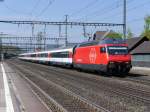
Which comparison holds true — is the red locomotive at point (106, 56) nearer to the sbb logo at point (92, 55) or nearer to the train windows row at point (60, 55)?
the sbb logo at point (92, 55)

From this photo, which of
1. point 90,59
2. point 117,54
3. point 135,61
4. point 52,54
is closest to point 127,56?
point 117,54

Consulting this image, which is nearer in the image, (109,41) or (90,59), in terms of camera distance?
(109,41)

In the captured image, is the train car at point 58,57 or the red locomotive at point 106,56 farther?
the train car at point 58,57

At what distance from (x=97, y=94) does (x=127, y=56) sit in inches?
614

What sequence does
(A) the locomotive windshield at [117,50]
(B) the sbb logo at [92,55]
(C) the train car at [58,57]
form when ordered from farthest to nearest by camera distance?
1. (C) the train car at [58,57]
2. (B) the sbb logo at [92,55]
3. (A) the locomotive windshield at [117,50]

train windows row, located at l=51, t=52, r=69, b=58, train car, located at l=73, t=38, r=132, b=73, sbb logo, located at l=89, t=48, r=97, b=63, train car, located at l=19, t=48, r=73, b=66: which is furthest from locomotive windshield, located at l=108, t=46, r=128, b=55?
train windows row, located at l=51, t=52, r=69, b=58

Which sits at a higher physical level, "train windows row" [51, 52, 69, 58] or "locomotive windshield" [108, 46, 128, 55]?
"locomotive windshield" [108, 46, 128, 55]

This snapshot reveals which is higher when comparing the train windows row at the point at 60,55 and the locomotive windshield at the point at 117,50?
the locomotive windshield at the point at 117,50

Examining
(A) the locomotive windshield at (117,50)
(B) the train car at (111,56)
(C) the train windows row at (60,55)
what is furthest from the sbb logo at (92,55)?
(C) the train windows row at (60,55)

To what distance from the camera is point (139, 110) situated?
15406 millimetres

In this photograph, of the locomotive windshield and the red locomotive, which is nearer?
the red locomotive

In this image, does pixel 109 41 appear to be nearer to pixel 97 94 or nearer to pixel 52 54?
pixel 97 94

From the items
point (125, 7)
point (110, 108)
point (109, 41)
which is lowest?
point (110, 108)

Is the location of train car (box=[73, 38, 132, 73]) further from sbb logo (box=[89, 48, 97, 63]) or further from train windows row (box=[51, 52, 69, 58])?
train windows row (box=[51, 52, 69, 58])
